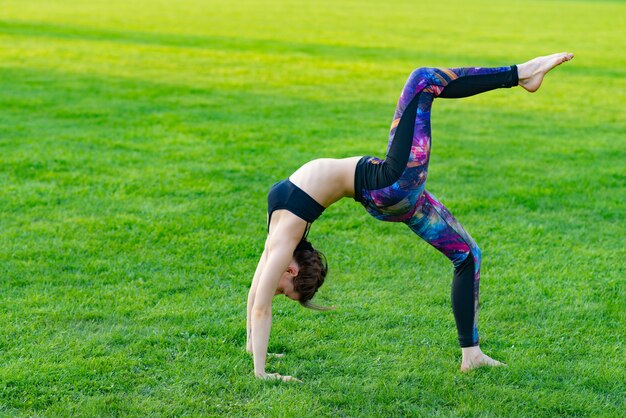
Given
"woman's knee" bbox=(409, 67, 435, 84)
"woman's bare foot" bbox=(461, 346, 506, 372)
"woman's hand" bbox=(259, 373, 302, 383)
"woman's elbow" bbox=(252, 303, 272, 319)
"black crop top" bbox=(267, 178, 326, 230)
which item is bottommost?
"woman's hand" bbox=(259, 373, 302, 383)

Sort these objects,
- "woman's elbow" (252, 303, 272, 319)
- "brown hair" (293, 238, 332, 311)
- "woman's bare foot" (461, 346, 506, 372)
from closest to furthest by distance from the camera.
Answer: "woman's elbow" (252, 303, 272, 319) < "brown hair" (293, 238, 332, 311) < "woman's bare foot" (461, 346, 506, 372)

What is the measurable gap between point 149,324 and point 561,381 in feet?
8.75

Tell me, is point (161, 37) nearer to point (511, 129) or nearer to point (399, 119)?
point (511, 129)

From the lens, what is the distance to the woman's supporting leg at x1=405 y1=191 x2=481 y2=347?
16.3 feet

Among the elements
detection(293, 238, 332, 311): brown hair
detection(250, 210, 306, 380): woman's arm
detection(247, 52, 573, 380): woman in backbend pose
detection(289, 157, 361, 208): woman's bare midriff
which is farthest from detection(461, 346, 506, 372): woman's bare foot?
detection(289, 157, 361, 208): woman's bare midriff

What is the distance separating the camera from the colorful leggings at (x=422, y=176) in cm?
482

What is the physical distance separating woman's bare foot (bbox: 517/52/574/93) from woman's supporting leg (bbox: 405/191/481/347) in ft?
2.91

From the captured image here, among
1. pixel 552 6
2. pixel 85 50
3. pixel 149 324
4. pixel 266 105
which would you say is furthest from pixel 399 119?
pixel 552 6

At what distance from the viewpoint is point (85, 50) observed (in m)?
19.4

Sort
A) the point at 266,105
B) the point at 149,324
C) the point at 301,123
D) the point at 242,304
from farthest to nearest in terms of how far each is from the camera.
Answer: the point at 266,105 → the point at 301,123 → the point at 242,304 → the point at 149,324

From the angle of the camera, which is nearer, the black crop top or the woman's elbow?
the woman's elbow

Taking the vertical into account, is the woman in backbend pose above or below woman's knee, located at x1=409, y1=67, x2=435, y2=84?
below

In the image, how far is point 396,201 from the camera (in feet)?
15.8

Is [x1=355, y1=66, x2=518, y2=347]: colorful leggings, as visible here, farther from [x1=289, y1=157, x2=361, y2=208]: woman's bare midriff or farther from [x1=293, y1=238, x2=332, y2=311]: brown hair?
[x1=293, y1=238, x2=332, y2=311]: brown hair
